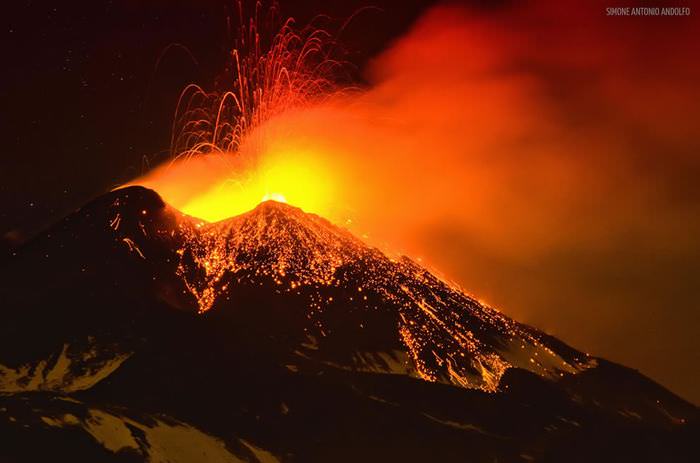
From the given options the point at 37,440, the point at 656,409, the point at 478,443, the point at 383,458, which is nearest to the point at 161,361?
the point at 37,440

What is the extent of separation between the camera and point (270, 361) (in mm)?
63500

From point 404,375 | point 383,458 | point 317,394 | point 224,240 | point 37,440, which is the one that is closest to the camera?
point 37,440

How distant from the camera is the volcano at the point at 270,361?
185 feet

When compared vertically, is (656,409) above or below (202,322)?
below

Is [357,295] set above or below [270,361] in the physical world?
above

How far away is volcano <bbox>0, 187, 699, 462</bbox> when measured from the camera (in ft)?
185

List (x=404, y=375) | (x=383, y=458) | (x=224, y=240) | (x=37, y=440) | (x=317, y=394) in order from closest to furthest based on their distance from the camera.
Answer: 1. (x=37, y=440)
2. (x=383, y=458)
3. (x=317, y=394)
4. (x=404, y=375)
5. (x=224, y=240)

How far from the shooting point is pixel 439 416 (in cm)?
6206

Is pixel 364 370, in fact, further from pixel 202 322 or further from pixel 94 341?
pixel 94 341

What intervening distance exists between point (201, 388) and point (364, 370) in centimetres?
1203

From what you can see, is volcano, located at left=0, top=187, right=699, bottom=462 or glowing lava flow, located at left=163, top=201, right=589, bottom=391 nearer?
volcano, located at left=0, top=187, right=699, bottom=462

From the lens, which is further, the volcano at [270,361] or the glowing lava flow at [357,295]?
the glowing lava flow at [357,295]

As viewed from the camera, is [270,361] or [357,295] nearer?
[270,361]

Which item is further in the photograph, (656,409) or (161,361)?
(656,409)
